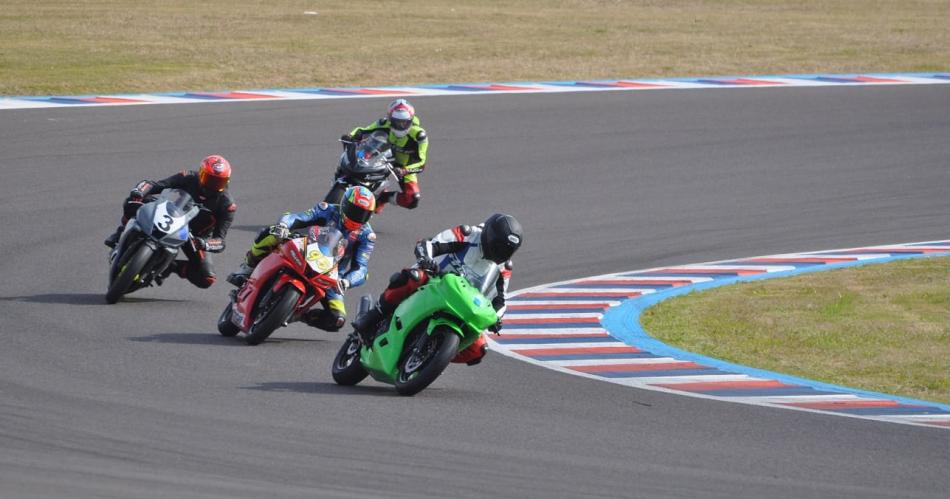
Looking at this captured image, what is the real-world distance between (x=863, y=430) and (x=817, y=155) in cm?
1465

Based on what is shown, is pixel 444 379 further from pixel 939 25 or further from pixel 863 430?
pixel 939 25

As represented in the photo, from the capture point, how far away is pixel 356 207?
1320cm

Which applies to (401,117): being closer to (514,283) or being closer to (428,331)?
(514,283)

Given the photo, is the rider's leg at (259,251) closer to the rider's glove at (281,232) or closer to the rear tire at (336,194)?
the rider's glove at (281,232)

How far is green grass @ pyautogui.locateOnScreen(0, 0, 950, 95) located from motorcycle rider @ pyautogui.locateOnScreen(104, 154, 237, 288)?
12.5 metres

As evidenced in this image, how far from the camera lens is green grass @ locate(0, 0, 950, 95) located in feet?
95.8

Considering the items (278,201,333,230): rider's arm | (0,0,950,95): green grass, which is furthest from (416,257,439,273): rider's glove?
(0,0,950,95): green grass

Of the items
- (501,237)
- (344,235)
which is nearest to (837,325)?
(344,235)

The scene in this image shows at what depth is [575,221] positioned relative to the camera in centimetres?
2025

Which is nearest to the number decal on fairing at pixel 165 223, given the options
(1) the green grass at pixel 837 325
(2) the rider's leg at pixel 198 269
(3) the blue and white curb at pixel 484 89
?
(2) the rider's leg at pixel 198 269

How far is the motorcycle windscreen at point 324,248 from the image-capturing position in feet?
41.9

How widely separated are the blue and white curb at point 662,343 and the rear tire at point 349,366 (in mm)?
1998

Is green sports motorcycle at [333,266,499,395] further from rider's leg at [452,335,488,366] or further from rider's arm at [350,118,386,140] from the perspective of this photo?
rider's arm at [350,118,386,140]

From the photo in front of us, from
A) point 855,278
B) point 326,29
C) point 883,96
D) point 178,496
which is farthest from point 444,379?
point 326,29
